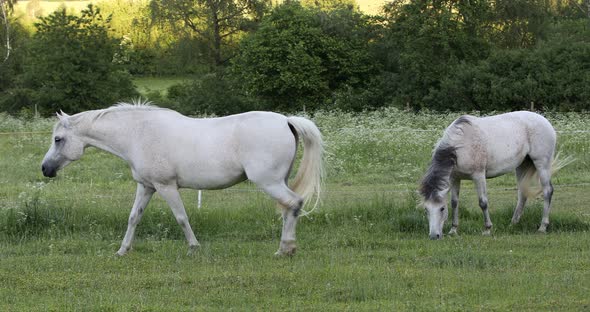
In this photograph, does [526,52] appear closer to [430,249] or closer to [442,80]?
[442,80]

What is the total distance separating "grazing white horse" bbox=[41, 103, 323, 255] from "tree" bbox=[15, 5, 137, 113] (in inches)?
1457

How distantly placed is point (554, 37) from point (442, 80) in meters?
6.81

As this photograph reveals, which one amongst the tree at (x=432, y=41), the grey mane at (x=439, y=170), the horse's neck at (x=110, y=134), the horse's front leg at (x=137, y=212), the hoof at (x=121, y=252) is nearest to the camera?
the hoof at (x=121, y=252)

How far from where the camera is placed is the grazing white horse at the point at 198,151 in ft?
31.7

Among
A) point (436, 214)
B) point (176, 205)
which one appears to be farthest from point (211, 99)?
point (176, 205)

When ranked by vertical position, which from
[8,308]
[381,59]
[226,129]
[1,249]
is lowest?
[381,59]

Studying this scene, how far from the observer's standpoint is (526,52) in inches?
1709

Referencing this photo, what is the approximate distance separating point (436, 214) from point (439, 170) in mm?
680

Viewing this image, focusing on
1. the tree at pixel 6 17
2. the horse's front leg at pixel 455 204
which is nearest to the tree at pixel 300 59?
the tree at pixel 6 17

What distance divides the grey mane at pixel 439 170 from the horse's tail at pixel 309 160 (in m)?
1.76

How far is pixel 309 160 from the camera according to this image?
32.8 ft

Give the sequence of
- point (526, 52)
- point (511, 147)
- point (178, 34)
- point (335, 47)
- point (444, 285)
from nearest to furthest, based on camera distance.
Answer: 1. point (444, 285)
2. point (511, 147)
3. point (526, 52)
4. point (335, 47)
5. point (178, 34)

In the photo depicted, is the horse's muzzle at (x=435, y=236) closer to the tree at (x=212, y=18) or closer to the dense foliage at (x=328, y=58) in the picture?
the dense foliage at (x=328, y=58)


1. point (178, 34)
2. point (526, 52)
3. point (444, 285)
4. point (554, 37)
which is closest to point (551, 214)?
point (444, 285)
